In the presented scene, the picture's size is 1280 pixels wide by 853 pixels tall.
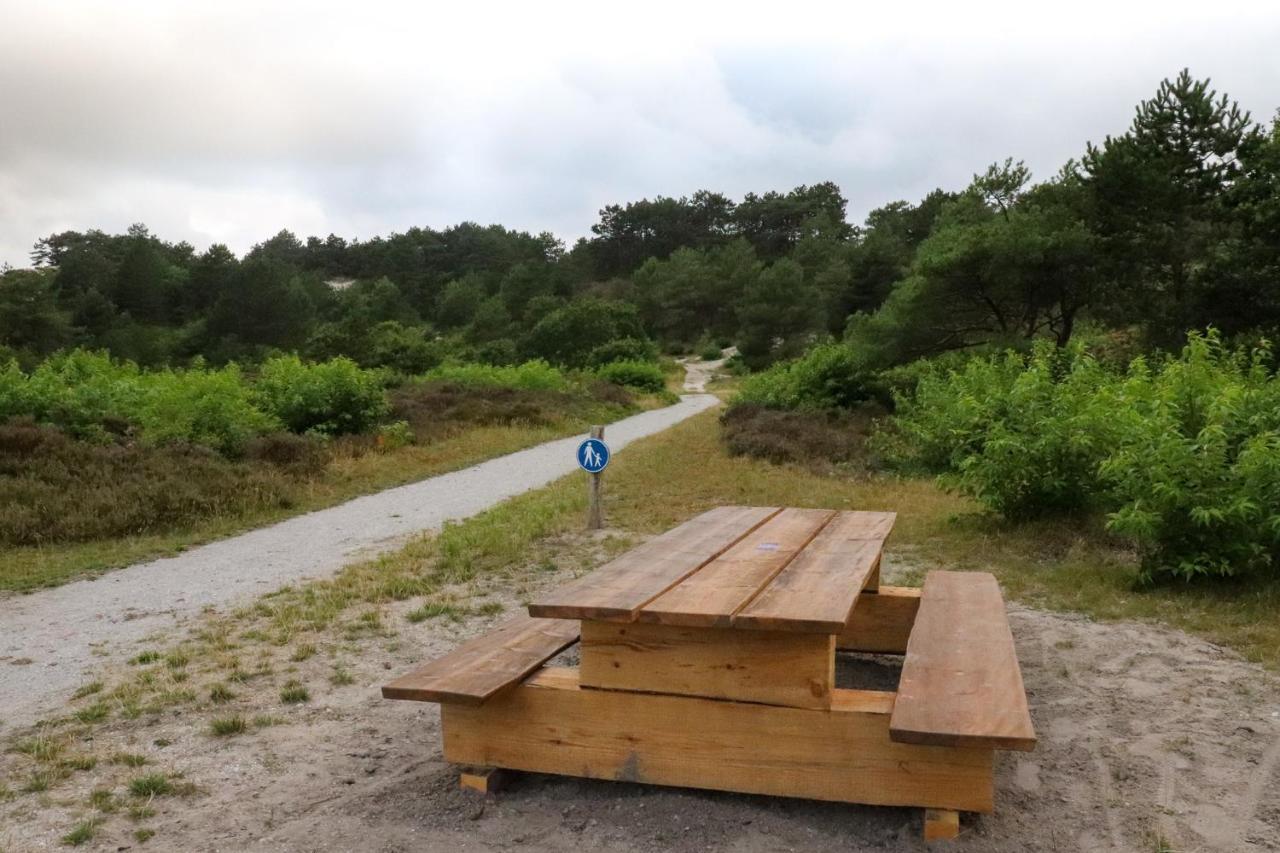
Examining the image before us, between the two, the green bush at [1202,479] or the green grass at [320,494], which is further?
the green grass at [320,494]

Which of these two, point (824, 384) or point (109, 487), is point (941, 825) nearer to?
point (109, 487)

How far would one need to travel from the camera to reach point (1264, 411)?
6.58m

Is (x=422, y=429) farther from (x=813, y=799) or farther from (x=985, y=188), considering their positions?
(x=813, y=799)

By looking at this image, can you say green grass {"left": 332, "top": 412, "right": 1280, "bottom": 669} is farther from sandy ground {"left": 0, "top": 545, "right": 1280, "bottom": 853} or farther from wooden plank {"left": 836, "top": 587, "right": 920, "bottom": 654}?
wooden plank {"left": 836, "top": 587, "right": 920, "bottom": 654}

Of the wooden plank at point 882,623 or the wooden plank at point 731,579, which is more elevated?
the wooden plank at point 731,579

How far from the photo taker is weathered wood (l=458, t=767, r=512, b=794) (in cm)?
341

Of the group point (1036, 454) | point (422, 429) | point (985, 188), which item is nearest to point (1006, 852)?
point (1036, 454)

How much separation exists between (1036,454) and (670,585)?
546 centimetres

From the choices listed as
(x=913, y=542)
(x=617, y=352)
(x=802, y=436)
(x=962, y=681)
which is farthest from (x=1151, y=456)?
(x=617, y=352)

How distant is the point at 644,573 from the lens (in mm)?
3738

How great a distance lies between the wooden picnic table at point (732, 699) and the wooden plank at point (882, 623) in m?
1.44

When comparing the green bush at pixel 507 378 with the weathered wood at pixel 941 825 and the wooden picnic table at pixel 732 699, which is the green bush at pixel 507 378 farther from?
the weathered wood at pixel 941 825

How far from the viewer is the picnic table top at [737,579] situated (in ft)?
10.0

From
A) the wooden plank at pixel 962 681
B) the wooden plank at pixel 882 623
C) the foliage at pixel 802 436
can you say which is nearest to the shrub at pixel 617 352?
the foliage at pixel 802 436
